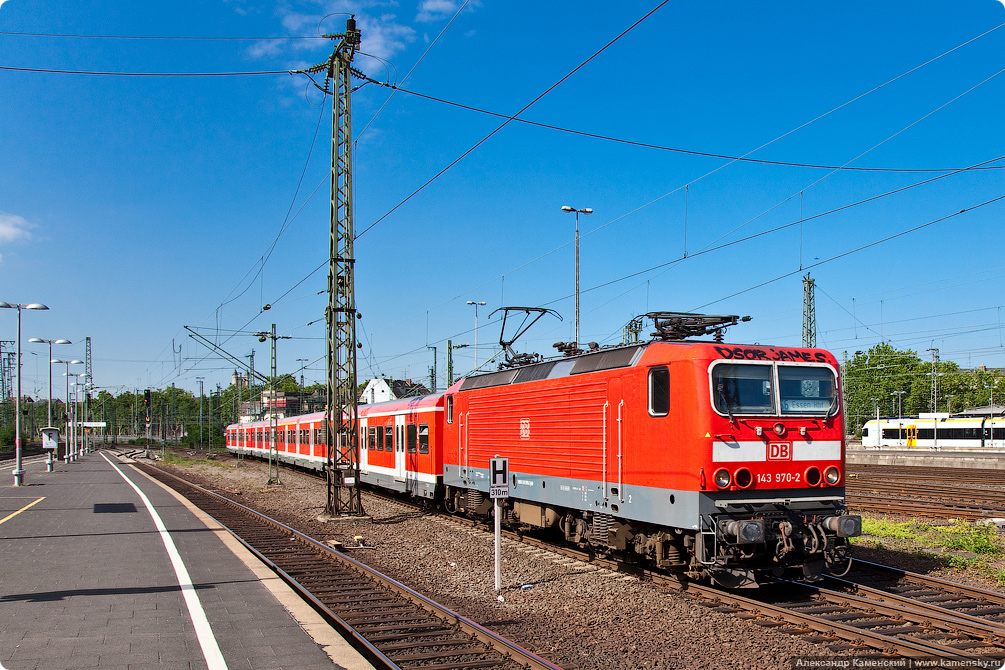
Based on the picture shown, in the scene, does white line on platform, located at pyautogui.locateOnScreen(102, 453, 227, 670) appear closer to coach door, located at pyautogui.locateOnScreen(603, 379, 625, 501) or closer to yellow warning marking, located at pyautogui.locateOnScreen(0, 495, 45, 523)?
coach door, located at pyautogui.locateOnScreen(603, 379, 625, 501)

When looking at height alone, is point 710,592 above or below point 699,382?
below

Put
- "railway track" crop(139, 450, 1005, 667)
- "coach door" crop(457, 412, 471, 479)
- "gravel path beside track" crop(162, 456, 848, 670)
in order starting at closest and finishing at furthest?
"railway track" crop(139, 450, 1005, 667) < "gravel path beside track" crop(162, 456, 848, 670) < "coach door" crop(457, 412, 471, 479)

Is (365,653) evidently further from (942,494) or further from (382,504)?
(942,494)

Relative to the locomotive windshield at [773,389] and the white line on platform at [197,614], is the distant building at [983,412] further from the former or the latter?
the white line on platform at [197,614]

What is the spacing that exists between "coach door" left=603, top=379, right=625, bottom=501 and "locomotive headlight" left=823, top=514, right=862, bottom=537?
9.51 feet

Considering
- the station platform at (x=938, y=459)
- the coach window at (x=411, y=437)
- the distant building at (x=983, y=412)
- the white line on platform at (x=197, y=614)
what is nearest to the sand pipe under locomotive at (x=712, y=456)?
the white line on platform at (x=197, y=614)

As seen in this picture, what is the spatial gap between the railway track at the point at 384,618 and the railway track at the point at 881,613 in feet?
10.8

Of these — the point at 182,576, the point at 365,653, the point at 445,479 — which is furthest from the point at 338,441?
the point at 365,653

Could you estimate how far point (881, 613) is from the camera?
9328 mm

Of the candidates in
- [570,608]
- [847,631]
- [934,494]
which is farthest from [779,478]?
[934,494]

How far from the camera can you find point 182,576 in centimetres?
1165

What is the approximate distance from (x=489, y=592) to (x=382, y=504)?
1293 cm

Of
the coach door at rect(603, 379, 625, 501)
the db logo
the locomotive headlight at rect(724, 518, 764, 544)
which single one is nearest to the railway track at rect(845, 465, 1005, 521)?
the db logo

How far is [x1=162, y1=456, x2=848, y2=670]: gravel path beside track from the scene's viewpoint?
8.15 metres
